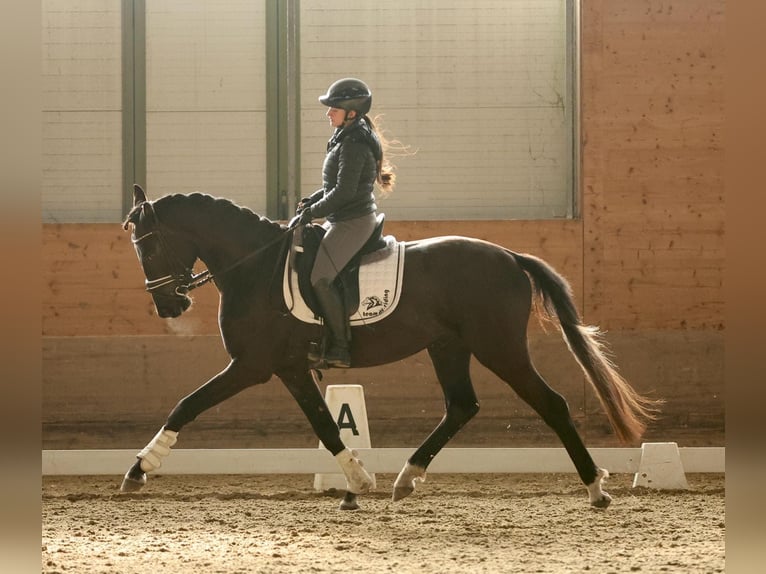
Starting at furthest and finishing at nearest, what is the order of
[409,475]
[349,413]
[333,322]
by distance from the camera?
[349,413] < [409,475] < [333,322]

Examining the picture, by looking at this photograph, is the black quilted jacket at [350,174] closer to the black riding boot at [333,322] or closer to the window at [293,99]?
the black riding boot at [333,322]

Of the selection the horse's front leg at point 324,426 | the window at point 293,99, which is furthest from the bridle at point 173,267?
the window at point 293,99

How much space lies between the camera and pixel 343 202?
440 centimetres

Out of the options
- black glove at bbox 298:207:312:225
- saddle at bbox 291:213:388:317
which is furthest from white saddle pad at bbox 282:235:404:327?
black glove at bbox 298:207:312:225

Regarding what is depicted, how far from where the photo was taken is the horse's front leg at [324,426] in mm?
4426

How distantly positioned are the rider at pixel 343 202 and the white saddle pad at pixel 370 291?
0.08 m

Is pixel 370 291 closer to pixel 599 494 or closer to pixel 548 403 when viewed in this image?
pixel 548 403

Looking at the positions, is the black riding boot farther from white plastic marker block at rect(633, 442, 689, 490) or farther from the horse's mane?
white plastic marker block at rect(633, 442, 689, 490)

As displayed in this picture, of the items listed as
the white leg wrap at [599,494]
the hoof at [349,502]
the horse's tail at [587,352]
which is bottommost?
the hoof at [349,502]

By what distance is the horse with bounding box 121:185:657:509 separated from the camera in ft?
14.5

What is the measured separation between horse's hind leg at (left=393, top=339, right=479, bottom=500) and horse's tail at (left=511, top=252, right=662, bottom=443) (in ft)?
1.48

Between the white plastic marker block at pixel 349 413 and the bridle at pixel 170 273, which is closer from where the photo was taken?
the bridle at pixel 170 273

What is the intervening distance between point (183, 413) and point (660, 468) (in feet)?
8.06

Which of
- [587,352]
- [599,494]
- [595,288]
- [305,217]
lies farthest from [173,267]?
[595,288]
